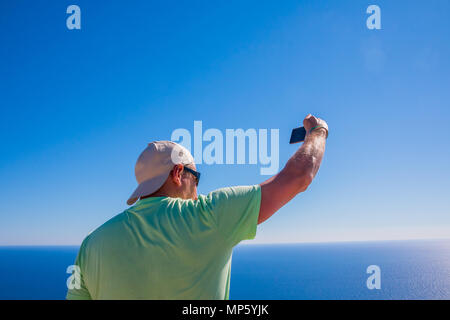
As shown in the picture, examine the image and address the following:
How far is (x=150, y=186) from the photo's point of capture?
1.97m

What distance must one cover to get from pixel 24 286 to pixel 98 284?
15607 cm

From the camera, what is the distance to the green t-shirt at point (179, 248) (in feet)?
5.23

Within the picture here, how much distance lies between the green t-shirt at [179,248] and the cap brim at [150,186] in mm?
253

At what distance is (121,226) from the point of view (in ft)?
5.68

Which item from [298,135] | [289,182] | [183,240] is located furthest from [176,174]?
[298,135]

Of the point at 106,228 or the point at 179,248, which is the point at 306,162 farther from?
the point at 106,228

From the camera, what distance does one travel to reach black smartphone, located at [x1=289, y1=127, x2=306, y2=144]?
93.0 inches

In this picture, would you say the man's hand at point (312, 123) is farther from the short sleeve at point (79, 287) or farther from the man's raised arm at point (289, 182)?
the short sleeve at point (79, 287)

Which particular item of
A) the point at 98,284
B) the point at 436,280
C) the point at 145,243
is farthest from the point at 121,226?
the point at 436,280

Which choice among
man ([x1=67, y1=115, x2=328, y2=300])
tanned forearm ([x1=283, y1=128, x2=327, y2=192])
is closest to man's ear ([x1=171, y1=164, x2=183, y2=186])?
man ([x1=67, y1=115, x2=328, y2=300])

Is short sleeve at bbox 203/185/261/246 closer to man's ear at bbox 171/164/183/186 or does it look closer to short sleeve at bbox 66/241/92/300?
man's ear at bbox 171/164/183/186

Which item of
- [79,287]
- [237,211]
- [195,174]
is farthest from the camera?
[195,174]

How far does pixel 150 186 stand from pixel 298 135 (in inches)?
50.3
